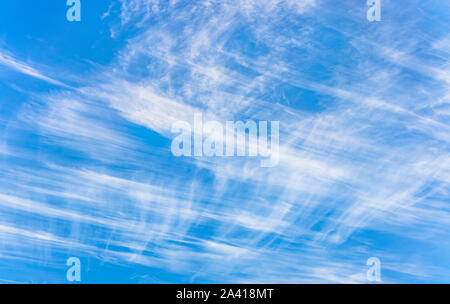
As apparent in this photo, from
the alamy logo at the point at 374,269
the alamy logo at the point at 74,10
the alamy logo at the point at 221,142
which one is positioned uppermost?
the alamy logo at the point at 74,10

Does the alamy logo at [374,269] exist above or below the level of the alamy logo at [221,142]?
below

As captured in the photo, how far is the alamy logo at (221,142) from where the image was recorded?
3.62 metres

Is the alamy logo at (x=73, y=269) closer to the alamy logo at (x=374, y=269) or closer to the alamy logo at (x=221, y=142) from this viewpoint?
the alamy logo at (x=221, y=142)

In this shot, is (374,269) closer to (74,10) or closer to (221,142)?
(221,142)

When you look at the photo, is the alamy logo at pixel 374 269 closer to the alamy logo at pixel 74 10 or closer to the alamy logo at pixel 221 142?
the alamy logo at pixel 221 142

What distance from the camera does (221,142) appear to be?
3.63 m

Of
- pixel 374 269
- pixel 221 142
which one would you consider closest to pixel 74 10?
pixel 221 142

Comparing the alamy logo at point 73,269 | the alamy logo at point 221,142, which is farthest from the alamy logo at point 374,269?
the alamy logo at point 73,269

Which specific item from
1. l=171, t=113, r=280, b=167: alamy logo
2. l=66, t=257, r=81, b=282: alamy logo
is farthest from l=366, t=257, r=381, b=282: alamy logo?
l=66, t=257, r=81, b=282: alamy logo

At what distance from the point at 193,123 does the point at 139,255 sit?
1.38 m

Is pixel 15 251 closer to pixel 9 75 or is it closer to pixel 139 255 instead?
pixel 139 255

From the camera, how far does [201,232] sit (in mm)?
3605
